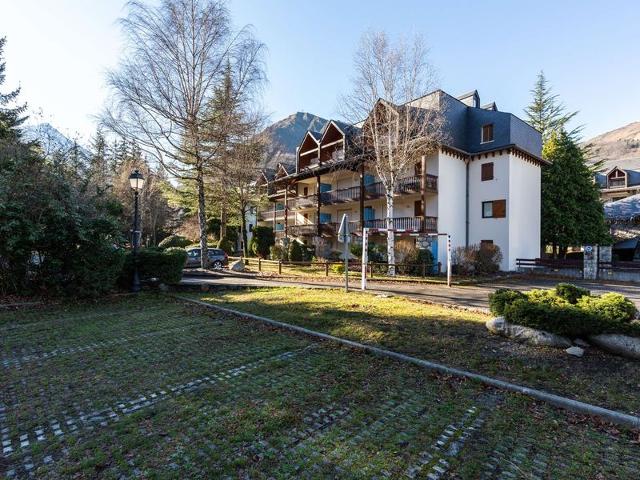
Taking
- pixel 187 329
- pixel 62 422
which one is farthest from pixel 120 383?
pixel 187 329

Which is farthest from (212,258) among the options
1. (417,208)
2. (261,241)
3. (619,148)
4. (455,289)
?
(619,148)

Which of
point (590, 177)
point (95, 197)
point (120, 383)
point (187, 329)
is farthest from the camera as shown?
point (590, 177)

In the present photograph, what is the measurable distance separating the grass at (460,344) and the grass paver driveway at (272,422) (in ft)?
2.05

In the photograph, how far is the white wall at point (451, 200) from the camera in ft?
71.3

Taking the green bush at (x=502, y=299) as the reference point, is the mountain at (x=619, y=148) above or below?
above

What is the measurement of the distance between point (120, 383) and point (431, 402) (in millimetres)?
3817

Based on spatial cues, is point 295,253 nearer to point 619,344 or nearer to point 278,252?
point 278,252

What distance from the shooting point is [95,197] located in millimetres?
10984

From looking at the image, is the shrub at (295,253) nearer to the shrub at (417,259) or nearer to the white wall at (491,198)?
the shrub at (417,259)

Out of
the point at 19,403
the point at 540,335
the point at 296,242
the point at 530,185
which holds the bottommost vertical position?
the point at 19,403

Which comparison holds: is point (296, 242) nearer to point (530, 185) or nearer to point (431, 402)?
point (530, 185)

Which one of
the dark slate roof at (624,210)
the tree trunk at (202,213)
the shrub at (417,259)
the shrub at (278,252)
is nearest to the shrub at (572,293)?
the shrub at (417,259)

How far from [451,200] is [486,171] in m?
2.89

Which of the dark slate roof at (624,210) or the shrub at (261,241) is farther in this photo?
the shrub at (261,241)
